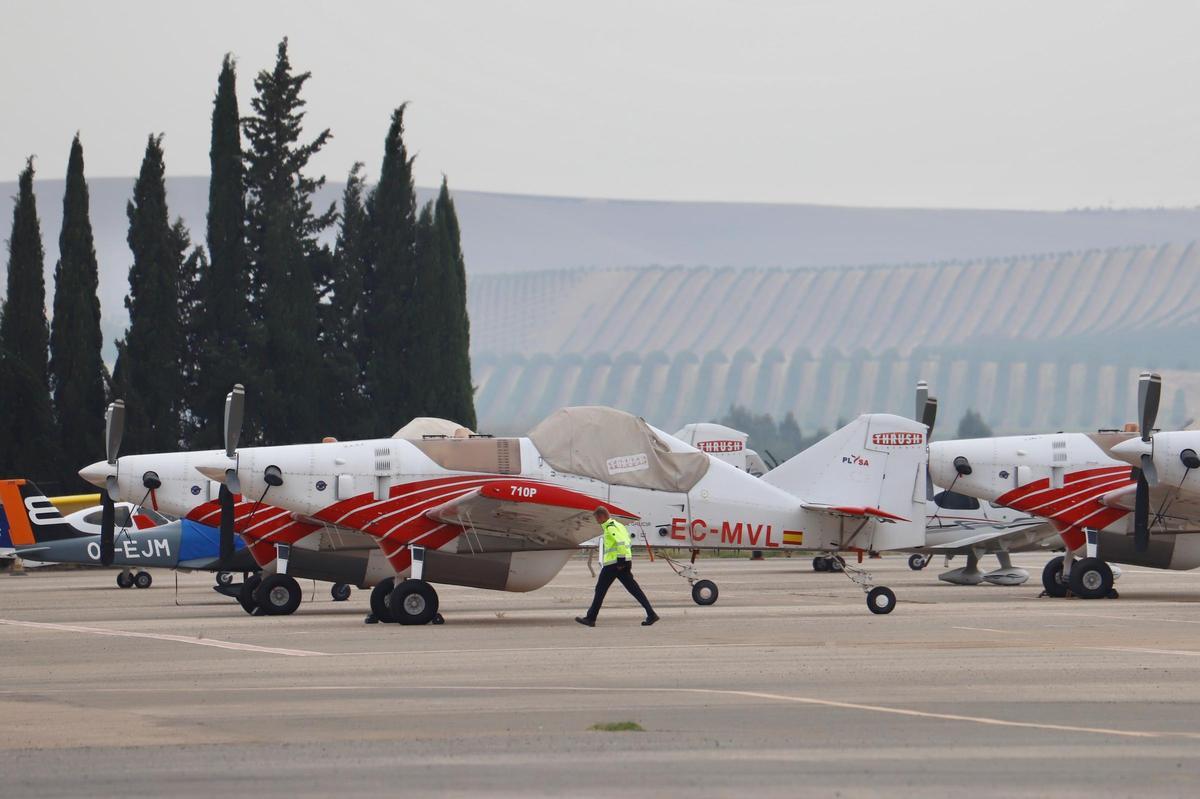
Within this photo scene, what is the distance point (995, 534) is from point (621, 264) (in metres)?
87.9

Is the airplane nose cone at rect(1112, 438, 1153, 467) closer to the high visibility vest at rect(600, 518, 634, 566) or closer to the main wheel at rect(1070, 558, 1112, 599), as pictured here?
the main wheel at rect(1070, 558, 1112, 599)

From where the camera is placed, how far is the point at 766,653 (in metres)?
14.9

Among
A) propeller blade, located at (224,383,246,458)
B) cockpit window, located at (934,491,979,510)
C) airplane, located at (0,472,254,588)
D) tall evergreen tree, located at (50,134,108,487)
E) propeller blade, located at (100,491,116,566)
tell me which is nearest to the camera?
propeller blade, located at (224,383,246,458)

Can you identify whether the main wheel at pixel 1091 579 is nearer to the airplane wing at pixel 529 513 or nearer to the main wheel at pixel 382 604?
the airplane wing at pixel 529 513

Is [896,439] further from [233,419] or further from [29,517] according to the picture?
[29,517]

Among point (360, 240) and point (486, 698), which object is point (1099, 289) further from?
point (486, 698)

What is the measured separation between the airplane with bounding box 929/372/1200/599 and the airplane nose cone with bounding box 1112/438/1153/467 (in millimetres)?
595

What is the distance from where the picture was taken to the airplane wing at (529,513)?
19.8m

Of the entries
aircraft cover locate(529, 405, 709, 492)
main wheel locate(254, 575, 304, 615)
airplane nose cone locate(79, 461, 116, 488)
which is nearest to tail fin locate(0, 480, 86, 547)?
airplane nose cone locate(79, 461, 116, 488)

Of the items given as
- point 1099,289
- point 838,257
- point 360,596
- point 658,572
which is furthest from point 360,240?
point 838,257

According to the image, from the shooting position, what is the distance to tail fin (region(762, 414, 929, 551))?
72.8 ft

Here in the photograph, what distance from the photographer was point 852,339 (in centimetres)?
8000

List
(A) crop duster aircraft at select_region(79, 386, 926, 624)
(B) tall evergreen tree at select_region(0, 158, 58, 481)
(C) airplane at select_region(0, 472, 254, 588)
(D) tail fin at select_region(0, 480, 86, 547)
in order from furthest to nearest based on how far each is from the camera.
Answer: (B) tall evergreen tree at select_region(0, 158, 58, 481)
(D) tail fin at select_region(0, 480, 86, 547)
(C) airplane at select_region(0, 472, 254, 588)
(A) crop duster aircraft at select_region(79, 386, 926, 624)

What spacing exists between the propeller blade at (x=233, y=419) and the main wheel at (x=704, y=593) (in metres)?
6.44
